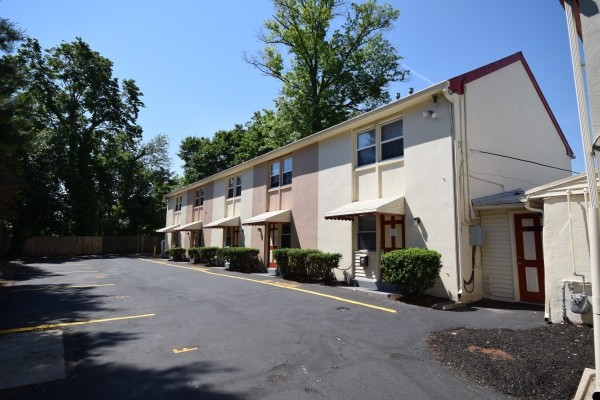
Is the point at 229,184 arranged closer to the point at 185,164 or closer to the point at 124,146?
the point at 185,164

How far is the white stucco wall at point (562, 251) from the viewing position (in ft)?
22.2

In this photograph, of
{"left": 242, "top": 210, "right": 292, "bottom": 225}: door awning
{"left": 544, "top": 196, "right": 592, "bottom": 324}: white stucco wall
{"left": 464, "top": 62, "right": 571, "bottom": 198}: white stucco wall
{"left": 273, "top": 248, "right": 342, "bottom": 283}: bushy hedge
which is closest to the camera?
{"left": 544, "top": 196, "right": 592, "bottom": 324}: white stucco wall

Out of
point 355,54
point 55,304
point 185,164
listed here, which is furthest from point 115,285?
point 185,164

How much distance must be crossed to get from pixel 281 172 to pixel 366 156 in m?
6.24

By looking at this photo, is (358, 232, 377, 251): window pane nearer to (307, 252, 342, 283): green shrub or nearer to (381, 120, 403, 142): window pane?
(307, 252, 342, 283): green shrub

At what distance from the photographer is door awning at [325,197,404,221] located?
1083 centimetres

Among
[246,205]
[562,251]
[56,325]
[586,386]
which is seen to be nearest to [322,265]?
[562,251]

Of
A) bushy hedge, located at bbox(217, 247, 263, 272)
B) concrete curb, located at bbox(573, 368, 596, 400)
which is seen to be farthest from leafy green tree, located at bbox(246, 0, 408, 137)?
concrete curb, located at bbox(573, 368, 596, 400)

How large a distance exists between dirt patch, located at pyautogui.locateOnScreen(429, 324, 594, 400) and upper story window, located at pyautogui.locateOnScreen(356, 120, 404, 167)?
6.94 meters

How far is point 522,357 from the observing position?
191 inches

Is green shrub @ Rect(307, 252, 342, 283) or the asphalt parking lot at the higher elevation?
green shrub @ Rect(307, 252, 342, 283)

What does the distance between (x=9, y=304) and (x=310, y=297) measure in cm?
803

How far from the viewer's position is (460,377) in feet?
14.6

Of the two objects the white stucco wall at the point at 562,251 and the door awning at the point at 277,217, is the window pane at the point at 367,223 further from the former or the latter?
the white stucco wall at the point at 562,251
